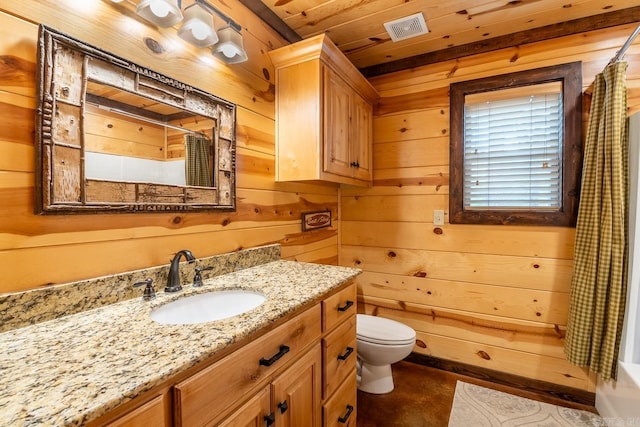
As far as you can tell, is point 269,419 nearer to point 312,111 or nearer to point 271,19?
point 312,111

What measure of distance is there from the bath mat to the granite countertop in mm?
1368

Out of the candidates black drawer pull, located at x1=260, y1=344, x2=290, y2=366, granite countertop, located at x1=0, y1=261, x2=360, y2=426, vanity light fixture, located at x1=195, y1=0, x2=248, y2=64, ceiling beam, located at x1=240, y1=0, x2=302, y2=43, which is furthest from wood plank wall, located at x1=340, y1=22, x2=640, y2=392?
black drawer pull, located at x1=260, y1=344, x2=290, y2=366

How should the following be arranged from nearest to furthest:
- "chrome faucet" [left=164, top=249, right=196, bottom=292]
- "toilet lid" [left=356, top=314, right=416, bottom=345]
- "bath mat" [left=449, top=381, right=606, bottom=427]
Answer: "chrome faucet" [left=164, top=249, right=196, bottom=292] → "bath mat" [left=449, top=381, right=606, bottom=427] → "toilet lid" [left=356, top=314, right=416, bottom=345]

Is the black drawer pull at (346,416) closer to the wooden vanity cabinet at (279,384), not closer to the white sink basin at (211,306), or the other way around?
the wooden vanity cabinet at (279,384)

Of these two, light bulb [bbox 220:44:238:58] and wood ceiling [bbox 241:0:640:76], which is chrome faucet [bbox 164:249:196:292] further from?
wood ceiling [bbox 241:0:640:76]

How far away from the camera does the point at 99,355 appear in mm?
665

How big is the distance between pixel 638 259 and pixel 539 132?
87 centimetres

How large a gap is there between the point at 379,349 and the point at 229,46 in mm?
1746

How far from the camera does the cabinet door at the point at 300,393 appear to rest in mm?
943

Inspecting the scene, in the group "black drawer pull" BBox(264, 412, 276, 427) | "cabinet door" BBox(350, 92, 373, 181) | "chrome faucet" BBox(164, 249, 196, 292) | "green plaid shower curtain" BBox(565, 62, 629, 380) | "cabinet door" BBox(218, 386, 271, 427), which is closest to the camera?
"cabinet door" BBox(218, 386, 271, 427)

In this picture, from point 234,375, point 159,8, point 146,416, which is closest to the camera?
point 146,416

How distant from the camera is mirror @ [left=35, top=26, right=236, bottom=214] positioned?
88cm

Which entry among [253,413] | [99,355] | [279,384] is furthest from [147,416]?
[279,384]

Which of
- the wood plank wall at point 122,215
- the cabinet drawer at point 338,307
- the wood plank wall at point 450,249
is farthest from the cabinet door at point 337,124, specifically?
the cabinet drawer at point 338,307
